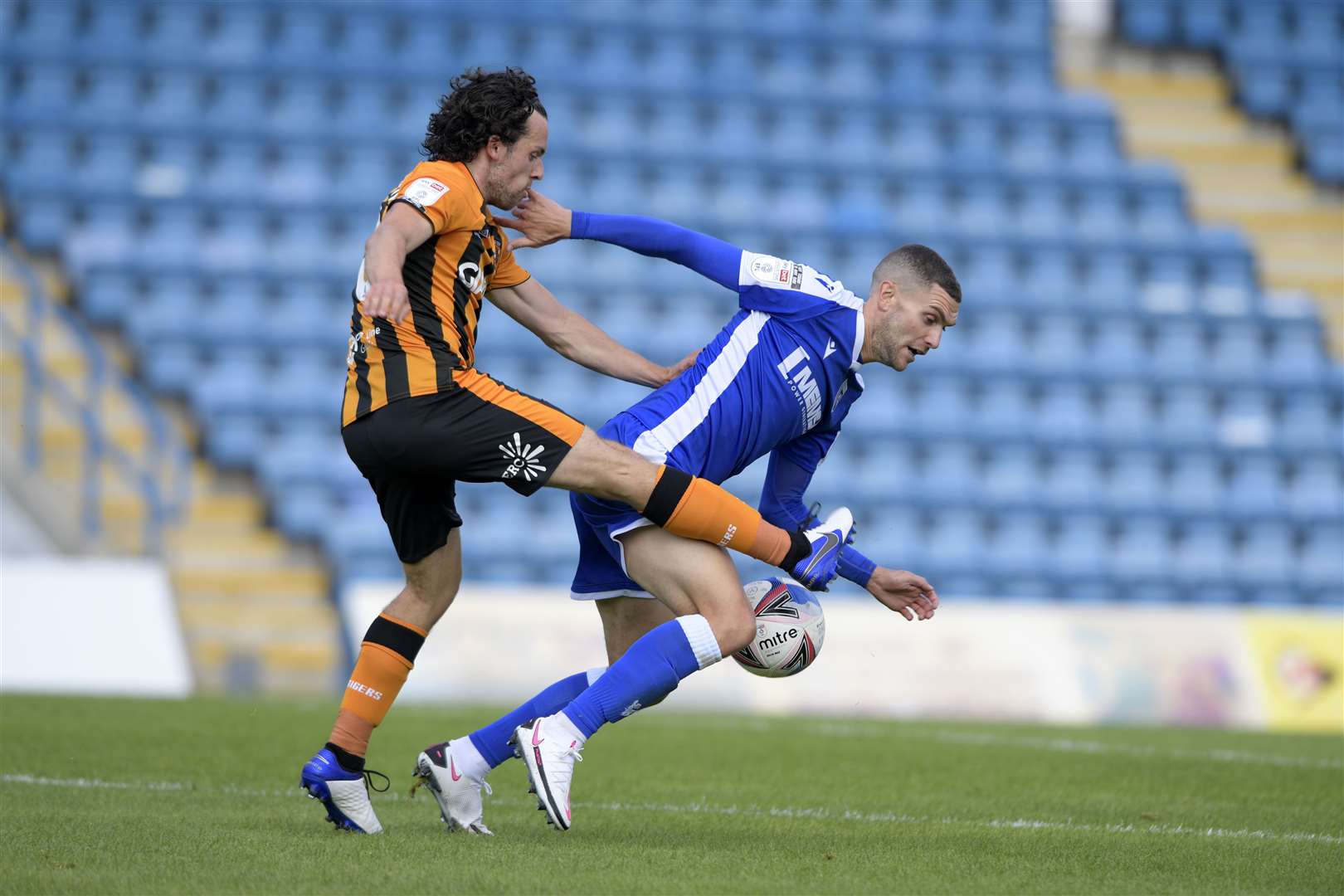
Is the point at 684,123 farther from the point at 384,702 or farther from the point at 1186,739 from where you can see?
the point at 384,702

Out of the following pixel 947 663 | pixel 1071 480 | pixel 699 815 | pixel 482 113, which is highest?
pixel 482 113

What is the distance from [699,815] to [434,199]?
2021mm

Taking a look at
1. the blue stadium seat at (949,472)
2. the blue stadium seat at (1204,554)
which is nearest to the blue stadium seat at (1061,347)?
the blue stadium seat at (949,472)

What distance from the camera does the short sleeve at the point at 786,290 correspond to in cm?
443

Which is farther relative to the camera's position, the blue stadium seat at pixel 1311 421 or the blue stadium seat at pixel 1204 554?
the blue stadium seat at pixel 1311 421

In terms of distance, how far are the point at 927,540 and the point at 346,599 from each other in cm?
502

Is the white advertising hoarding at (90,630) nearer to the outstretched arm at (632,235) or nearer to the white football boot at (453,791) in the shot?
the white football boot at (453,791)

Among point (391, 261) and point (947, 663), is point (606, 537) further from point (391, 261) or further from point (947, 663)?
point (947, 663)

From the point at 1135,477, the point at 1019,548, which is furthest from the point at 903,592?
the point at 1135,477

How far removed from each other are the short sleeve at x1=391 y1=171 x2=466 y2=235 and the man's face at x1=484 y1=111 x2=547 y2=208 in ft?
0.61

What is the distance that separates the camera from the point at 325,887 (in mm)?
3211

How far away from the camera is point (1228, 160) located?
53.2ft

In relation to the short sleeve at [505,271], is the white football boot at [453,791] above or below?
below

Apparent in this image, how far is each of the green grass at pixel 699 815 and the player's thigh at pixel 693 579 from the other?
1.87 feet
